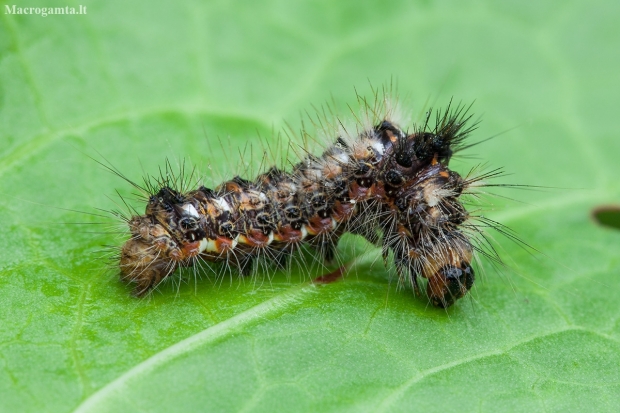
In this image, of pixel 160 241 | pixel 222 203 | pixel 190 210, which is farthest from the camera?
pixel 222 203

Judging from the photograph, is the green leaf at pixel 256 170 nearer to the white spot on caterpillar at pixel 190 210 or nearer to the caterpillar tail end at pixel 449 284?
the caterpillar tail end at pixel 449 284

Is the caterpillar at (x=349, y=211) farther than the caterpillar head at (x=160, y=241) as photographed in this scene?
Yes

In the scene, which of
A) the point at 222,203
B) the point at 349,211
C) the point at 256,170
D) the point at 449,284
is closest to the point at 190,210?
the point at 222,203

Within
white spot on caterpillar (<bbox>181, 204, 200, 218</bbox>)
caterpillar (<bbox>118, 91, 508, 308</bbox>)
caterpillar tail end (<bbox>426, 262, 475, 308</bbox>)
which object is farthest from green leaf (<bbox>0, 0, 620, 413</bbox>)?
white spot on caterpillar (<bbox>181, 204, 200, 218</bbox>)

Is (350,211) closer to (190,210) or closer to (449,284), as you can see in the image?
(449,284)

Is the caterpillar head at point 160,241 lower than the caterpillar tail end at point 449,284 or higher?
higher

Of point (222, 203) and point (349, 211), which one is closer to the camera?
point (222, 203)

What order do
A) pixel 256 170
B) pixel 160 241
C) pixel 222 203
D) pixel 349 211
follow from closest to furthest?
1. pixel 160 241
2. pixel 222 203
3. pixel 349 211
4. pixel 256 170

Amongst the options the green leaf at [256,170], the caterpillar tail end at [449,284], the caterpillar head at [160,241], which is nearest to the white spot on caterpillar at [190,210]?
the caterpillar head at [160,241]

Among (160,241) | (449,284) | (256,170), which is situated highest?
(256,170)
